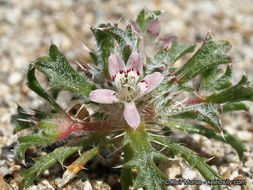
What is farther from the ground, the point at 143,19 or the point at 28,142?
the point at 143,19

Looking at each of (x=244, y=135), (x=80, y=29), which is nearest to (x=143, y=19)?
(x=244, y=135)

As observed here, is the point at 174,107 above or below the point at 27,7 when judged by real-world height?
below

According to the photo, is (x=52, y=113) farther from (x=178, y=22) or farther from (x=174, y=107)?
(x=178, y=22)

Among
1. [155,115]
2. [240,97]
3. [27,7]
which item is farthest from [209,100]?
[27,7]

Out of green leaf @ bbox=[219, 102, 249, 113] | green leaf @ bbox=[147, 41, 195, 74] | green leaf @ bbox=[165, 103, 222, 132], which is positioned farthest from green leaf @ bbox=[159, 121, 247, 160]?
green leaf @ bbox=[147, 41, 195, 74]

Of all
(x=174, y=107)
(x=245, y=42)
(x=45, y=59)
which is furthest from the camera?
(x=245, y=42)

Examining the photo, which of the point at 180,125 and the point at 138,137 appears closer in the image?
the point at 138,137

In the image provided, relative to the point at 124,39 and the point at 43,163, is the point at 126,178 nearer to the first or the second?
the point at 43,163

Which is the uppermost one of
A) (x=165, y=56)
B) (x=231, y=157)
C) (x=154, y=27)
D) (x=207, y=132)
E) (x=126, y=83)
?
(x=154, y=27)
